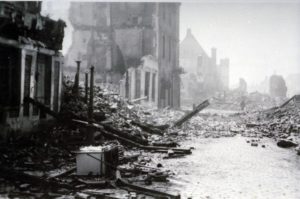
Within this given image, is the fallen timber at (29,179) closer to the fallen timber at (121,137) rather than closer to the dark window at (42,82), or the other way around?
the fallen timber at (121,137)

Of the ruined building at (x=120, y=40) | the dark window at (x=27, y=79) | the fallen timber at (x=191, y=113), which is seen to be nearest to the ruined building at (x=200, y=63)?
the ruined building at (x=120, y=40)

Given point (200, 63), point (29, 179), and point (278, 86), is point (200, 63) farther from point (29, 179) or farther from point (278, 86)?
point (29, 179)

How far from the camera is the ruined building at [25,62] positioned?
9727 millimetres

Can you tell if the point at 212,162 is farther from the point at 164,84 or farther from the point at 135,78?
the point at 164,84

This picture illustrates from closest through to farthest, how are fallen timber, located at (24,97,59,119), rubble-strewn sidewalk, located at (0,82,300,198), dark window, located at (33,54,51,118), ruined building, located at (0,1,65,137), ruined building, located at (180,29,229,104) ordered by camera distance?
rubble-strewn sidewalk, located at (0,82,300,198) < ruined building, located at (0,1,65,137) < fallen timber, located at (24,97,59,119) < dark window, located at (33,54,51,118) < ruined building, located at (180,29,229,104)

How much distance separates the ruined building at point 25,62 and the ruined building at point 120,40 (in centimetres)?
1510

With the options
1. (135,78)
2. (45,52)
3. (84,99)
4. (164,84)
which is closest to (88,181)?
(45,52)

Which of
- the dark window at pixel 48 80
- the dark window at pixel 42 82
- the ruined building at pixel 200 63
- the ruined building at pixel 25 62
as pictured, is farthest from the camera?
the ruined building at pixel 200 63

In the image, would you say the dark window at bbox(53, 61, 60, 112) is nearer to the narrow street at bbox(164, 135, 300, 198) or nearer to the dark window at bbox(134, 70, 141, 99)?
the narrow street at bbox(164, 135, 300, 198)

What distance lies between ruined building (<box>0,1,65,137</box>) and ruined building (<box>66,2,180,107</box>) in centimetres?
1510

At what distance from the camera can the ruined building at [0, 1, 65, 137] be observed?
9.73 m

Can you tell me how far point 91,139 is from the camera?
9.55 meters

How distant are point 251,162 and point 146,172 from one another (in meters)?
3.59

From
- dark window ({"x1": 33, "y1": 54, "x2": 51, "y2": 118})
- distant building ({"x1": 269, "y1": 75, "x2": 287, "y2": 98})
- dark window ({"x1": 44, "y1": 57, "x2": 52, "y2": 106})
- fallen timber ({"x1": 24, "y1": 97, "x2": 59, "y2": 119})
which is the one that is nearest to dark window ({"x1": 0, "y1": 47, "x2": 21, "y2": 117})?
fallen timber ({"x1": 24, "y1": 97, "x2": 59, "y2": 119})
